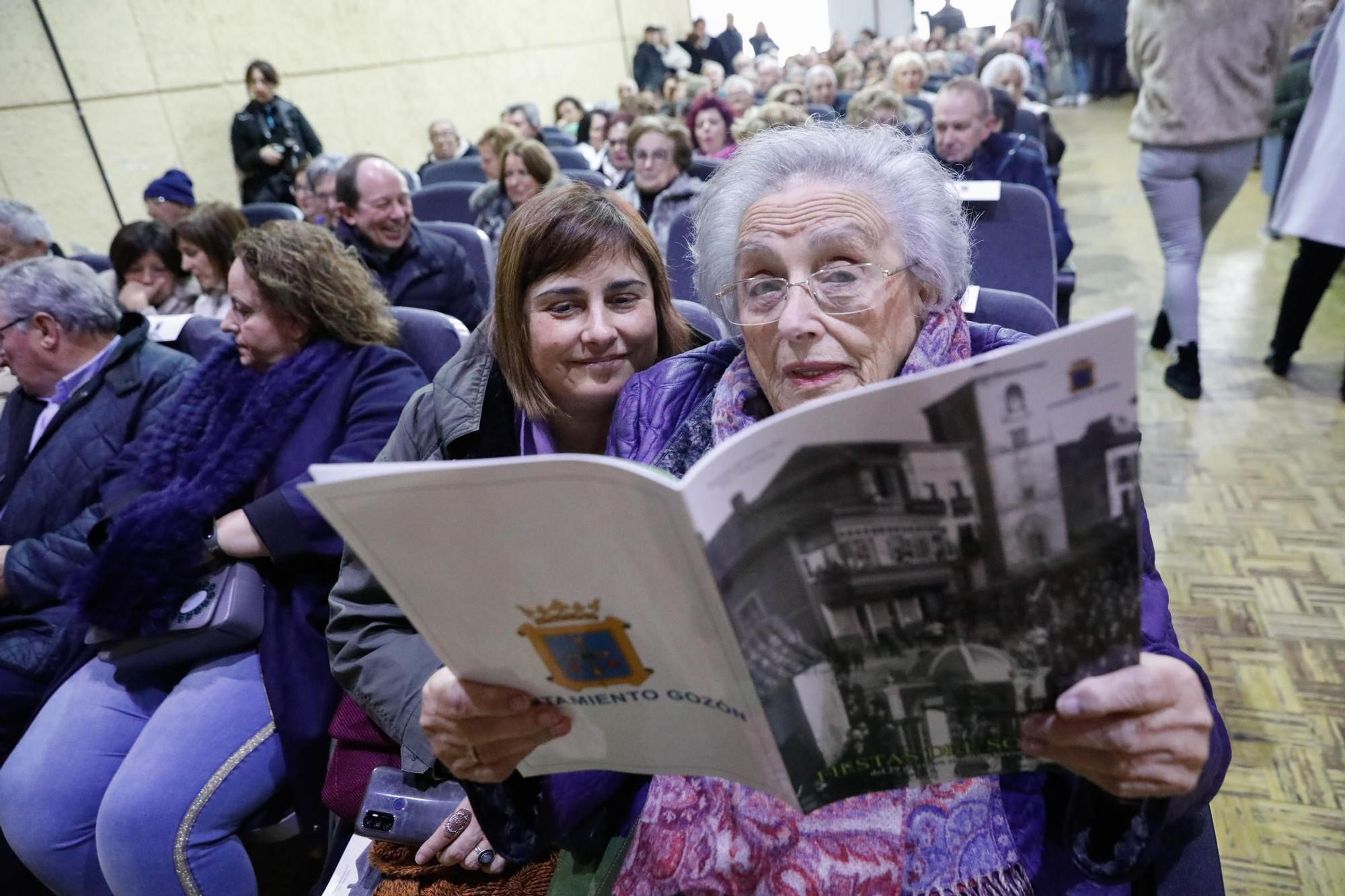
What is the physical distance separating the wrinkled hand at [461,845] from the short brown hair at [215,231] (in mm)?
2332

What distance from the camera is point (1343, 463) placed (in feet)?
8.64

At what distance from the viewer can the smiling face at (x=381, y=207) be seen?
2.86m

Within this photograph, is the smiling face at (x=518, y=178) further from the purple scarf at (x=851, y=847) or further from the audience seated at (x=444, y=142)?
the purple scarf at (x=851, y=847)

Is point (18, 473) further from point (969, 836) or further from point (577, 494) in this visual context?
point (969, 836)

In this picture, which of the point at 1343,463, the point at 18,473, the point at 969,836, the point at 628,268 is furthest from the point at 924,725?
the point at 1343,463

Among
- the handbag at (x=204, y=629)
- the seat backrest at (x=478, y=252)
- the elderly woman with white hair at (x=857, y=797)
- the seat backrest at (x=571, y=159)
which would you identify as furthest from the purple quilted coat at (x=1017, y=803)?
the seat backrest at (x=571, y=159)

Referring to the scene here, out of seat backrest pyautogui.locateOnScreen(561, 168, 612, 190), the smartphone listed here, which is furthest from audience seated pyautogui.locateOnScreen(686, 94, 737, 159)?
the smartphone

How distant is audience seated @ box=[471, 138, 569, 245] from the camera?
3.72 m

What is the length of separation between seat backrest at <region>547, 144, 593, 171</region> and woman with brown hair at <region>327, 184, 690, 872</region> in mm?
4534

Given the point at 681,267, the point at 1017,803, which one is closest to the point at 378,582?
the point at 1017,803

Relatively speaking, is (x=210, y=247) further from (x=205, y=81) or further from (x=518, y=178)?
(x=205, y=81)

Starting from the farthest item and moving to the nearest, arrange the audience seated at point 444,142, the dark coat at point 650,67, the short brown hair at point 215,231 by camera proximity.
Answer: the dark coat at point 650,67 → the audience seated at point 444,142 → the short brown hair at point 215,231

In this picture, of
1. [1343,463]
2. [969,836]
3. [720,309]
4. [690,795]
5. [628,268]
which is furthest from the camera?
[1343,463]

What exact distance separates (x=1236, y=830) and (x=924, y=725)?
135 centimetres
